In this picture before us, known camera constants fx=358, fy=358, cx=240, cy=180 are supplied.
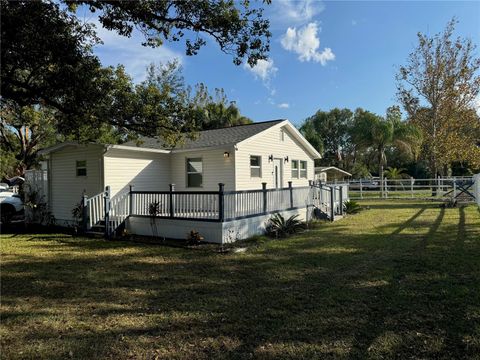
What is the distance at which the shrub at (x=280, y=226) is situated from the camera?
10.9 metres

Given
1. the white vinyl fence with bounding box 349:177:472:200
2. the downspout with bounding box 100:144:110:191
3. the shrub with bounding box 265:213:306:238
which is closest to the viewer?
the shrub with bounding box 265:213:306:238

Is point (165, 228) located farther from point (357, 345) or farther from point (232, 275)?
point (357, 345)

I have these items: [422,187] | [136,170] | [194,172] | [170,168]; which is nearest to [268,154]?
[194,172]

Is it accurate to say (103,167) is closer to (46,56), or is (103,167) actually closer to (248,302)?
(46,56)

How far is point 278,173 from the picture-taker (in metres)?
16.5

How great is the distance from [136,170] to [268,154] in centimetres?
565

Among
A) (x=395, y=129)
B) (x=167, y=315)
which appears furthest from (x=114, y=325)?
(x=395, y=129)

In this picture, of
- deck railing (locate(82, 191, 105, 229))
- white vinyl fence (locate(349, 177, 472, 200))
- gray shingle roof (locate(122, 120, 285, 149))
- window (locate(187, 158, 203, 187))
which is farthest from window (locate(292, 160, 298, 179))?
deck railing (locate(82, 191, 105, 229))

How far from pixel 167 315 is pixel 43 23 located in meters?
7.14

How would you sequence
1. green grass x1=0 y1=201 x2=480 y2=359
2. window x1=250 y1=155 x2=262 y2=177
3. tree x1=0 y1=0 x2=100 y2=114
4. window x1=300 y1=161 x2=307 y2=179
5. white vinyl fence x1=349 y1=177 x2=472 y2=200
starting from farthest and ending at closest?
white vinyl fence x1=349 y1=177 x2=472 y2=200
window x1=300 y1=161 x2=307 y2=179
window x1=250 y1=155 x2=262 y2=177
tree x1=0 y1=0 x2=100 y2=114
green grass x1=0 y1=201 x2=480 y2=359

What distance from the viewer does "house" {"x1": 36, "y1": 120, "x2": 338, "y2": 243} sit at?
489 inches

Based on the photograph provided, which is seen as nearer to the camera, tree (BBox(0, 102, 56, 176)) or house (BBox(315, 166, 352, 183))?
tree (BBox(0, 102, 56, 176))

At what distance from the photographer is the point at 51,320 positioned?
4441 mm

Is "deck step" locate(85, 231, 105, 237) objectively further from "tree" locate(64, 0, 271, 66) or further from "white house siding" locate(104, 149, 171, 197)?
"tree" locate(64, 0, 271, 66)
